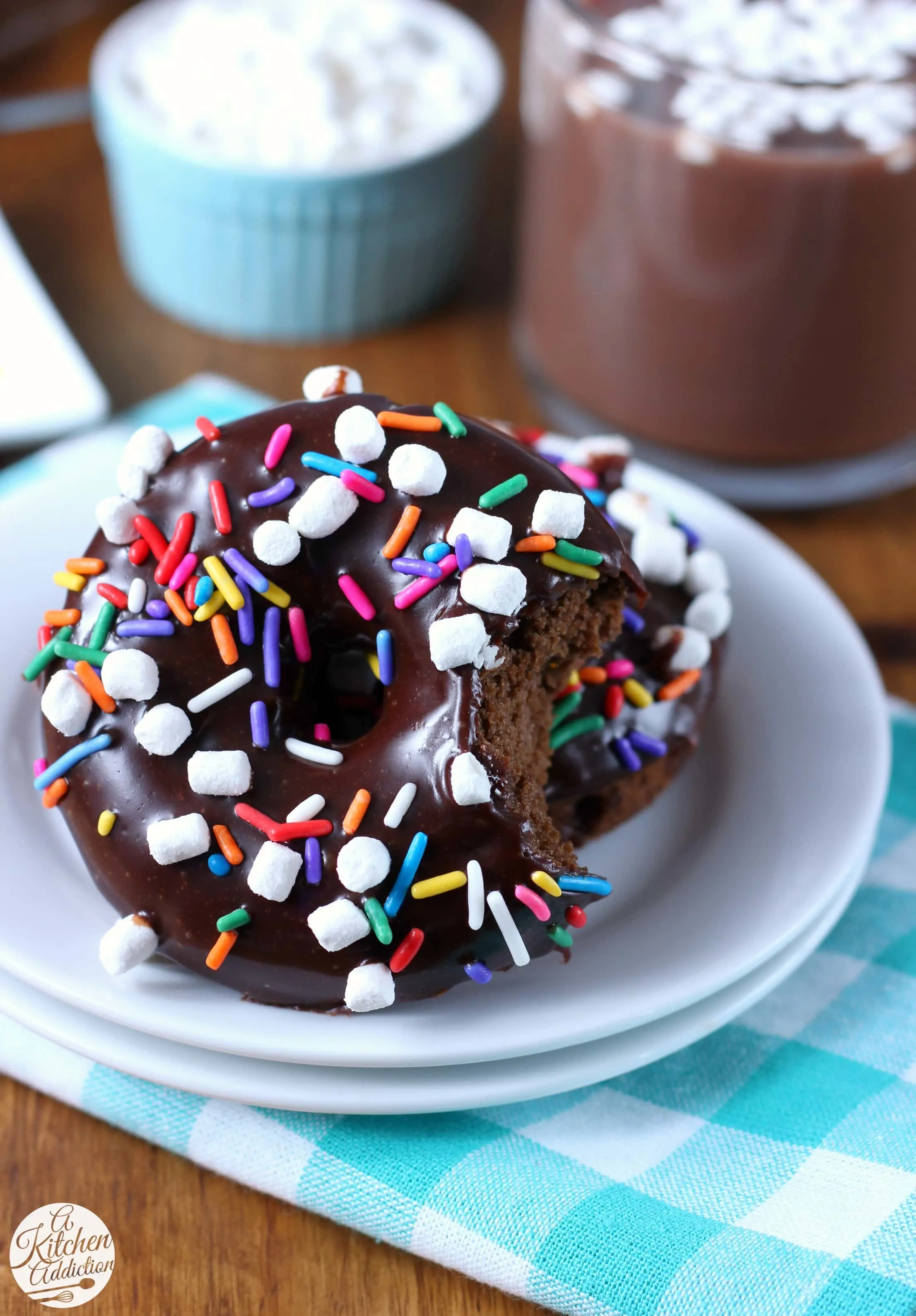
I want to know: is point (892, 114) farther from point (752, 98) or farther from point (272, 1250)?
point (272, 1250)

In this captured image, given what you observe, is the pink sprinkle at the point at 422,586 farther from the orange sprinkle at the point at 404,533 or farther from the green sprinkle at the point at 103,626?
the green sprinkle at the point at 103,626

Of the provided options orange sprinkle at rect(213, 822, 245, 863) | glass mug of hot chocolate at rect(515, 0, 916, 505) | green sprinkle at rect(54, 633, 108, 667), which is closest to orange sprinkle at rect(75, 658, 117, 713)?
green sprinkle at rect(54, 633, 108, 667)

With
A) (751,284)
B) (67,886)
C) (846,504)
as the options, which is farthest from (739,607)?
(67,886)

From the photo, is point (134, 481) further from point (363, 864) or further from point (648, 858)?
point (648, 858)

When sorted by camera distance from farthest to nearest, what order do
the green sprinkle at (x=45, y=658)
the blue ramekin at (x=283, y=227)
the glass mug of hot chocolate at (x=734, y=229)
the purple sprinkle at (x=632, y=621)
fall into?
1. the blue ramekin at (x=283, y=227)
2. the glass mug of hot chocolate at (x=734, y=229)
3. the purple sprinkle at (x=632, y=621)
4. the green sprinkle at (x=45, y=658)

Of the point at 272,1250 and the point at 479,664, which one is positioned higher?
the point at 479,664

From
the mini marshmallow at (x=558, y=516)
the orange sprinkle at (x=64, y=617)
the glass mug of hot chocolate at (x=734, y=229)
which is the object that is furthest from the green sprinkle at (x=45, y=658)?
the glass mug of hot chocolate at (x=734, y=229)

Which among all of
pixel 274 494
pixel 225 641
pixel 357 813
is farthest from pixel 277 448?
pixel 357 813
